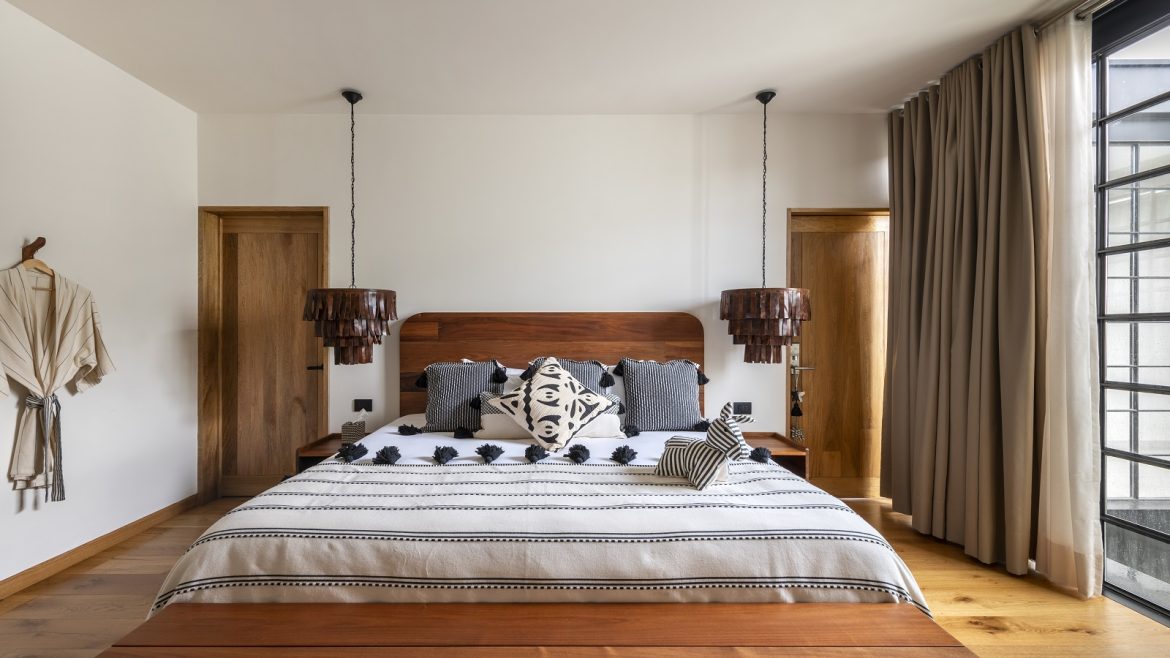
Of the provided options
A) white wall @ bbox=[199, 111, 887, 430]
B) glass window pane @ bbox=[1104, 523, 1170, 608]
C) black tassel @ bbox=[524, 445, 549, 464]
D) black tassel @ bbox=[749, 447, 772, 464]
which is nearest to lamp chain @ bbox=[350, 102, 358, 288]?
white wall @ bbox=[199, 111, 887, 430]

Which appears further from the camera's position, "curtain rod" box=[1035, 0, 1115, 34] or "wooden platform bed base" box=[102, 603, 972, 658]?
"curtain rod" box=[1035, 0, 1115, 34]

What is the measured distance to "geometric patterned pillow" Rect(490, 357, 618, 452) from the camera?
2.38 metres

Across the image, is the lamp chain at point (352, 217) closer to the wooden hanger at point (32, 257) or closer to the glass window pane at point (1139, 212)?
the wooden hanger at point (32, 257)

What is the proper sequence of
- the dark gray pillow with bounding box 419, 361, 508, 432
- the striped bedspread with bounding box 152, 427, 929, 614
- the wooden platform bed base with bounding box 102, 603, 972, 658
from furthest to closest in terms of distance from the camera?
the dark gray pillow with bounding box 419, 361, 508, 432 → the striped bedspread with bounding box 152, 427, 929, 614 → the wooden platform bed base with bounding box 102, 603, 972, 658

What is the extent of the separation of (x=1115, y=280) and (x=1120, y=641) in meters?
1.40

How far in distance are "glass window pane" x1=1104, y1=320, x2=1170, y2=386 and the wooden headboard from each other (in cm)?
185

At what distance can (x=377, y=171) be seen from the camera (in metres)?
3.29

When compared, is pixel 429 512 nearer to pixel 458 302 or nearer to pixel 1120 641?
pixel 458 302

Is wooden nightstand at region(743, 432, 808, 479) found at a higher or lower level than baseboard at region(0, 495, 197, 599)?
higher

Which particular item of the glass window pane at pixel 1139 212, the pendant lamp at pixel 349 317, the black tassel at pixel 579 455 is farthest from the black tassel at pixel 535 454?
the glass window pane at pixel 1139 212

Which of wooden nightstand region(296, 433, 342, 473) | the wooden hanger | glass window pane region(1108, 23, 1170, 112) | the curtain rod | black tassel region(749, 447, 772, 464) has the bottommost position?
wooden nightstand region(296, 433, 342, 473)

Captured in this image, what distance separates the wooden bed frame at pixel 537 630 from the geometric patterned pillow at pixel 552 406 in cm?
104

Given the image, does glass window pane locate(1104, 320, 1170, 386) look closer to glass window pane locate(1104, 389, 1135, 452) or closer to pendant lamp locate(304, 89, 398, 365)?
glass window pane locate(1104, 389, 1135, 452)

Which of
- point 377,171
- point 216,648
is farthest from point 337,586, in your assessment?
point 377,171
